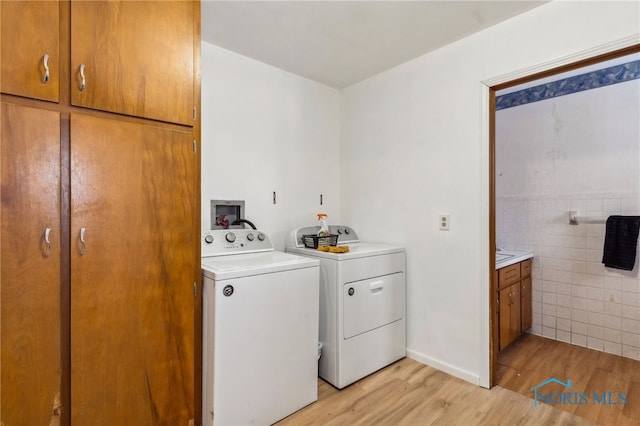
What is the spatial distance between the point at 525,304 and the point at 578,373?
666mm

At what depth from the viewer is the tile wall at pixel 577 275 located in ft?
8.33

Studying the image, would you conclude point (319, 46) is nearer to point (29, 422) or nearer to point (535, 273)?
point (29, 422)

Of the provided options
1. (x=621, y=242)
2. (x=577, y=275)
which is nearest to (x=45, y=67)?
(x=621, y=242)

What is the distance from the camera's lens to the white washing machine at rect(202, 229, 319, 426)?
1562mm

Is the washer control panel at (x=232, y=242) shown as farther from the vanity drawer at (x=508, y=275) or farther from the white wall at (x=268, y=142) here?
the vanity drawer at (x=508, y=275)

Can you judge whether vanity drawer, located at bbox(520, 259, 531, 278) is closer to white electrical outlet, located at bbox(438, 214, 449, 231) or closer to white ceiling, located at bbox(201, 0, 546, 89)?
white electrical outlet, located at bbox(438, 214, 449, 231)

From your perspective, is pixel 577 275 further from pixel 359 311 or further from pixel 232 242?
pixel 232 242

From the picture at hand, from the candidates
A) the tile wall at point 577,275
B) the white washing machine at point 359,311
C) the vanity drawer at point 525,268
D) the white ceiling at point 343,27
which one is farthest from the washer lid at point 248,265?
the tile wall at point 577,275

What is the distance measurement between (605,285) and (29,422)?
3706 mm

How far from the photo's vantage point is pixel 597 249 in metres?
2.67

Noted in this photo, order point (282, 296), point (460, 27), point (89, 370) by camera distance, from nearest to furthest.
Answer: point (89, 370), point (282, 296), point (460, 27)

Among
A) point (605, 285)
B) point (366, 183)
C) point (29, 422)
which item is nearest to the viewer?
point (29, 422)

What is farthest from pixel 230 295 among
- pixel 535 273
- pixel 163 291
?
pixel 535 273

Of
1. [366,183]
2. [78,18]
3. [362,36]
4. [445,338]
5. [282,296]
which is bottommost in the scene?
[445,338]
